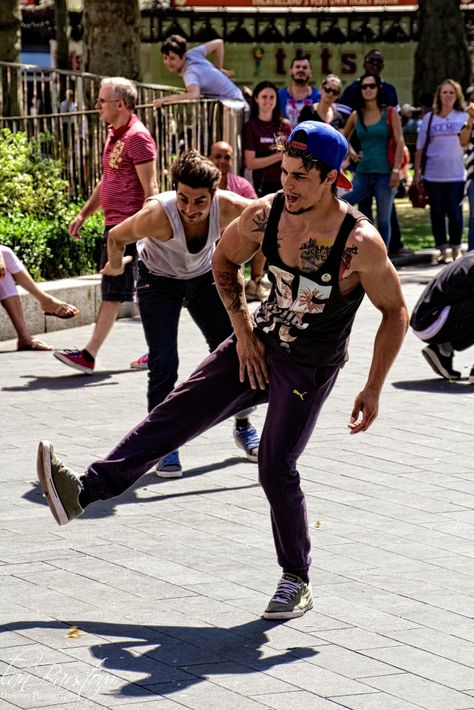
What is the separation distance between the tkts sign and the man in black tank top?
33005 mm

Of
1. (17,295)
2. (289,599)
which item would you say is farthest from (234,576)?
(17,295)

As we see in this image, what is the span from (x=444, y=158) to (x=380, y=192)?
1.08m

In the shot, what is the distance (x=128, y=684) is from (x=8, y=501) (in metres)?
2.35

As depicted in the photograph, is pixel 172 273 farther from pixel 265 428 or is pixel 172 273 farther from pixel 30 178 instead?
pixel 30 178

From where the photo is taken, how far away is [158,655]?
4922 millimetres

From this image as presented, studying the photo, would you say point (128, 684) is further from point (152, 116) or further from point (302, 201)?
point (152, 116)

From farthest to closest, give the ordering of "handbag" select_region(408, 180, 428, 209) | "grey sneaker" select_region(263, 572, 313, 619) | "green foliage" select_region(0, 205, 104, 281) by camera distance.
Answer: "handbag" select_region(408, 180, 428, 209)
"green foliage" select_region(0, 205, 104, 281)
"grey sneaker" select_region(263, 572, 313, 619)

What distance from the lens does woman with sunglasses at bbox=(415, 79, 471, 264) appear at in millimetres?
15438

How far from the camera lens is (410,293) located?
1359 cm

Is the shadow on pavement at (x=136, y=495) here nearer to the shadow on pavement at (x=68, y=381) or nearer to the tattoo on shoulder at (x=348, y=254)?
the tattoo on shoulder at (x=348, y=254)

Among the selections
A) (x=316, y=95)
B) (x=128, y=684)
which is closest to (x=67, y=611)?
(x=128, y=684)

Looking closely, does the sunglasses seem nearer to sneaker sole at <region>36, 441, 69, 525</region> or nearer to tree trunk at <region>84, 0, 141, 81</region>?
tree trunk at <region>84, 0, 141, 81</region>

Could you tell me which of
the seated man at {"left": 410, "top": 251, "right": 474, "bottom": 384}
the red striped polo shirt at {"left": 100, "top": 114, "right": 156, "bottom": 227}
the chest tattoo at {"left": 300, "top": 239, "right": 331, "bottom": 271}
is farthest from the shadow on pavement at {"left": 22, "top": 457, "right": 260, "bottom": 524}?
the red striped polo shirt at {"left": 100, "top": 114, "right": 156, "bottom": 227}

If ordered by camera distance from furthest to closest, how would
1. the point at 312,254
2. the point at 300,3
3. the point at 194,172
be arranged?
the point at 300,3, the point at 194,172, the point at 312,254
